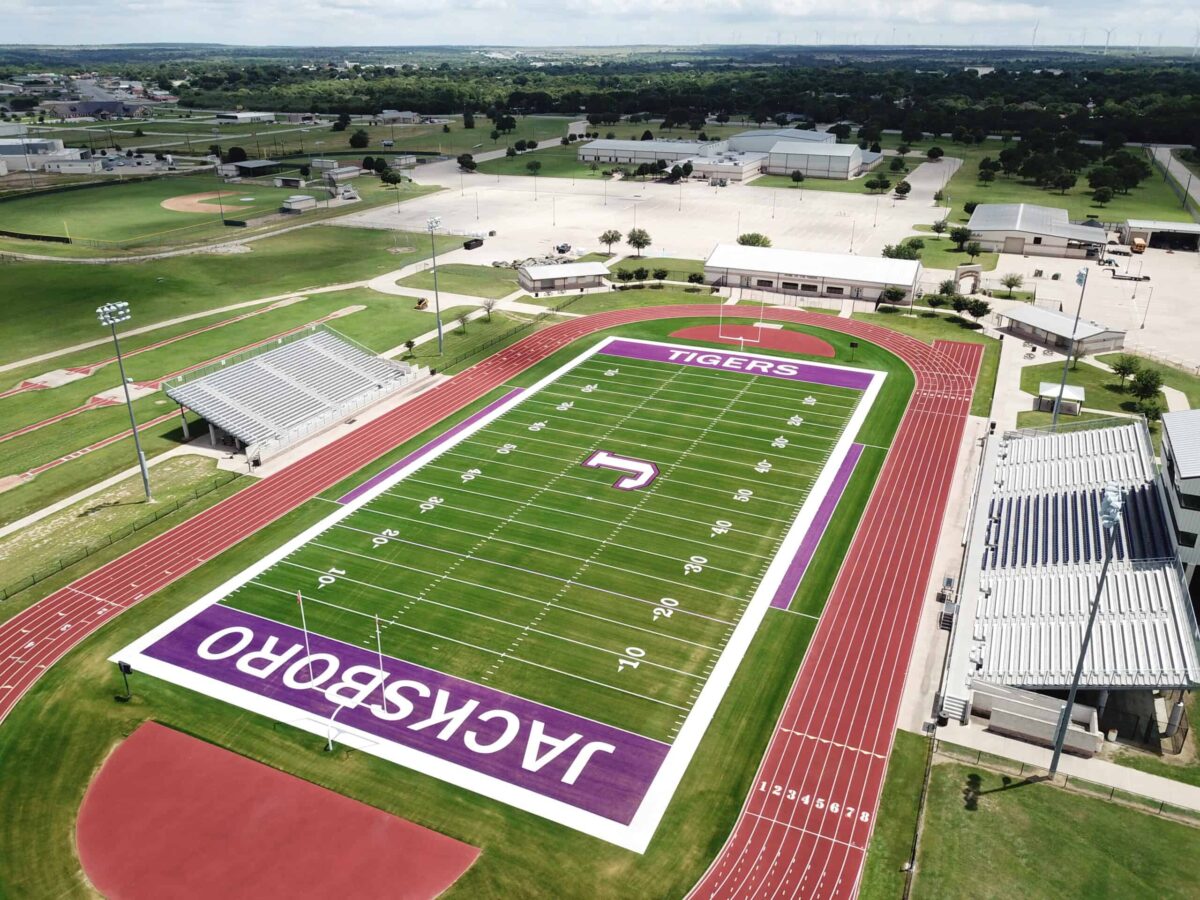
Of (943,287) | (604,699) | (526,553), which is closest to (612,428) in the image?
(526,553)

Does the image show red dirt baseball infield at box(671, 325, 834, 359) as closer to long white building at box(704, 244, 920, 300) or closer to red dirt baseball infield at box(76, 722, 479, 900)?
long white building at box(704, 244, 920, 300)

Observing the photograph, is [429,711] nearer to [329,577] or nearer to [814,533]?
[329,577]

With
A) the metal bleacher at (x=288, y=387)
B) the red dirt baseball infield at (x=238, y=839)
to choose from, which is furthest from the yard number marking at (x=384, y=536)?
the red dirt baseball infield at (x=238, y=839)

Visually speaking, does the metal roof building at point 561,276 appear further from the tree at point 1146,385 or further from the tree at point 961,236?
the tree at point 1146,385

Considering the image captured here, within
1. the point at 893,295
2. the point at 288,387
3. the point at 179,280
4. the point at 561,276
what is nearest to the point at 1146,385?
the point at 893,295

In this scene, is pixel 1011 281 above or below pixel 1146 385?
above

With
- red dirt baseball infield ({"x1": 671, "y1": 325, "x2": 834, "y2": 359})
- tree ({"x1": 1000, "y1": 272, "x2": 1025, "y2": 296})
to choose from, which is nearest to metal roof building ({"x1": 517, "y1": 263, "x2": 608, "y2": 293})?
red dirt baseball infield ({"x1": 671, "y1": 325, "x2": 834, "y2": 359})

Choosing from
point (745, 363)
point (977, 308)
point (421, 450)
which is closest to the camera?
point (421, 450)
